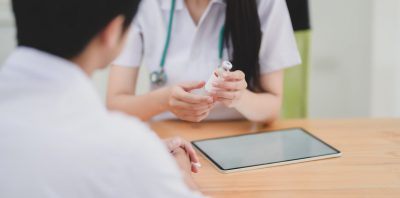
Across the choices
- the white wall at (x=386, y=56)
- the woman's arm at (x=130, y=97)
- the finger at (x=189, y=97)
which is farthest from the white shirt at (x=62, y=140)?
the white wall at (x=386, y=56)

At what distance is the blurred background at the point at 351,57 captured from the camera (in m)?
1.83

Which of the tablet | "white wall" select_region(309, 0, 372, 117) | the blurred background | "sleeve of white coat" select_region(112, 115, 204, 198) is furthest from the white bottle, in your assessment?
"white wall" select_region(309, 0, 372, 117)

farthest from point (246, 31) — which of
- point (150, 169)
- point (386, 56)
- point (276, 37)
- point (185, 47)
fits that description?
point (386, 56)

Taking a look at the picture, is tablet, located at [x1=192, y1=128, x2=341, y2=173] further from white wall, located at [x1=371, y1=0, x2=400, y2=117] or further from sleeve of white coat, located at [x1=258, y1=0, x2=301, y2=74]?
white wall, located at [x1=371, y1=0, x2=400, y2=117]

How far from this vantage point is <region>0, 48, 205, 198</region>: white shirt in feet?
1.57

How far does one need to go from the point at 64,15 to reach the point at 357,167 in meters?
0.57

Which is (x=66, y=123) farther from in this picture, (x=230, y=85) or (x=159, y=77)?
(x=159, y=77)

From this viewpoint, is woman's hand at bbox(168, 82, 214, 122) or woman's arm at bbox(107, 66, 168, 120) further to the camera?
woman's arm at bbox(107, 66, 168, 120)

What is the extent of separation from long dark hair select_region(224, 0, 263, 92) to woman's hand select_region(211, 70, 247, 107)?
129 mm

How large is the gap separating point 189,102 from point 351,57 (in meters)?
1.18

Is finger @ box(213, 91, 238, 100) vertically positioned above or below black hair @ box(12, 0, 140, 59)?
below

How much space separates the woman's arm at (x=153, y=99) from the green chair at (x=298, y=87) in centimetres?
35

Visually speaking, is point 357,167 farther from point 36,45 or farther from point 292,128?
point 36,45

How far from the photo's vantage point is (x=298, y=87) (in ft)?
4.39
